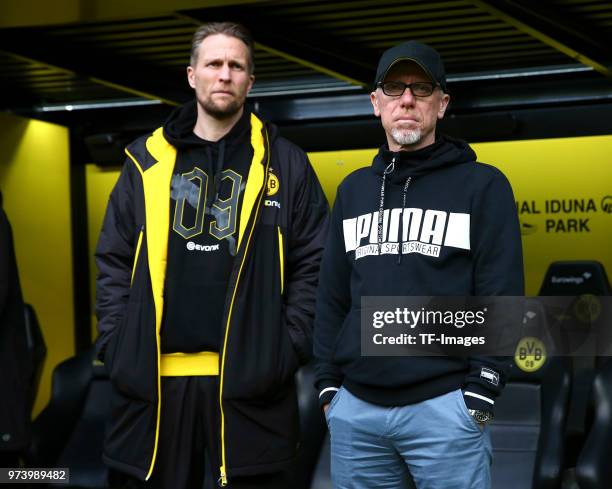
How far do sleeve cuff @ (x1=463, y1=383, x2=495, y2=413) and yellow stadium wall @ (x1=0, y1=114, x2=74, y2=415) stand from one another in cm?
524

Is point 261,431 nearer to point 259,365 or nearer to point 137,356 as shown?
point 259,365

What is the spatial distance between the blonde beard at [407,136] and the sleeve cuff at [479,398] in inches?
26.2

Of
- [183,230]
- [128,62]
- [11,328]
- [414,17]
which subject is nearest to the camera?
[183,230]

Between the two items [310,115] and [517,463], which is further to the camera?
[310,115]

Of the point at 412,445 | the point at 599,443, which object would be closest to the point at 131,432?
the point at 412,445

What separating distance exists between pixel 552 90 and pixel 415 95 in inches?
157

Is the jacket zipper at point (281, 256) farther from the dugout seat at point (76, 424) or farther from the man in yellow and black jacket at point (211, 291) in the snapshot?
the dugout seat at point (76, 424)

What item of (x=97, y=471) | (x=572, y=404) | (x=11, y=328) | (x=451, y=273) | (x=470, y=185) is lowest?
(x=97, y=471)

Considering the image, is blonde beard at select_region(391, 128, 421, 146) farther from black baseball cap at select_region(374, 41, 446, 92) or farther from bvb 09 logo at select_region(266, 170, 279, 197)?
bvb 09 logo at select_region(266, 170, 279, 197)

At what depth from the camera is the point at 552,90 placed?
6.66m

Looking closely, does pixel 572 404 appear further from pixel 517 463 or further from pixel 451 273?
pixel 451 273

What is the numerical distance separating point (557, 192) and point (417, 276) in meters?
4.40

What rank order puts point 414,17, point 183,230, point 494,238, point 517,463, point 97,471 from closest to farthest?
point 494,238, point 183,230, point 517,463, point 414,17, point 97,471

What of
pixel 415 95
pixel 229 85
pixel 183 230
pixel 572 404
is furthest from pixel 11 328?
pixel 572 404
